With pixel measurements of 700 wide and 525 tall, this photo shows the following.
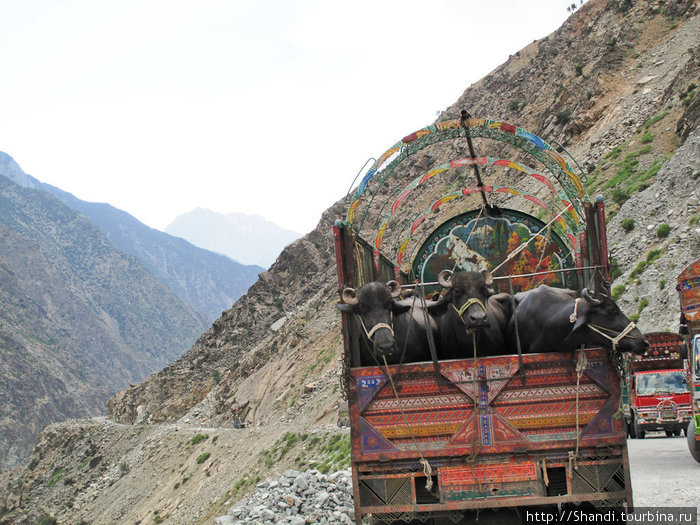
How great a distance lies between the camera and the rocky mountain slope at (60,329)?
338 feet

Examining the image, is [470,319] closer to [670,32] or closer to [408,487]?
[408,487]

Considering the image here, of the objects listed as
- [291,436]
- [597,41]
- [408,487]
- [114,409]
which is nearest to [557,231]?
[408,487]

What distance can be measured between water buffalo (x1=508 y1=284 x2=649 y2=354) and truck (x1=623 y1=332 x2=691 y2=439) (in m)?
12.0

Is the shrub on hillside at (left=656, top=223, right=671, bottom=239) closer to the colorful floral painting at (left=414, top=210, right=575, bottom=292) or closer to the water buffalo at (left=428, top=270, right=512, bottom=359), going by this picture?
the colorful floral painting at (left=414, top=210, right=575, bottom=292)

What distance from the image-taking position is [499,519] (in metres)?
7.76

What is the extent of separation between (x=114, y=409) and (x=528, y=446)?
7472 cm

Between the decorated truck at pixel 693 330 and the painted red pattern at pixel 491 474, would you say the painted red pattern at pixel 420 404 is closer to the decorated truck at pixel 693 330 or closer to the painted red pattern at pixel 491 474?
the painted red pattern at pixel 491 474

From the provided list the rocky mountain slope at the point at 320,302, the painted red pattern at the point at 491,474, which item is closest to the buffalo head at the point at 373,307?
the painted red pattern at the point at 491,474

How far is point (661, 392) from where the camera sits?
19.2m

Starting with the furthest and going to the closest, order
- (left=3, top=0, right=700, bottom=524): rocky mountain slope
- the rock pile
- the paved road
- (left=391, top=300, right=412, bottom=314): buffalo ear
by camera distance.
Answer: (left=3, top=0, right=700, bottom=524): rocky mountain slope
the rock pile
the paved road
(left=391, top=300, right=412, bottom=314): buffalo ear

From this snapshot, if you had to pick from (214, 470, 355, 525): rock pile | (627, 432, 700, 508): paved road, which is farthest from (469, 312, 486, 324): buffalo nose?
(214, 470, 355, 525): rock pile

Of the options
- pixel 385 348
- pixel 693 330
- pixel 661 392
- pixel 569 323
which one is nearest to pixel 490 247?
pixel 693 330

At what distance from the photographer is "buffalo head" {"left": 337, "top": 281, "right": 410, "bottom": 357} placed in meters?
7.68

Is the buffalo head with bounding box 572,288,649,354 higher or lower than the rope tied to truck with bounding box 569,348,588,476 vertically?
higher
